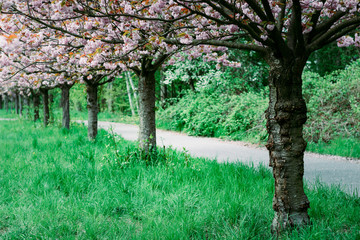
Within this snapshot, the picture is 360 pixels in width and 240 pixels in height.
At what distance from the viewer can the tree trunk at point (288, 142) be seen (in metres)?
2.55

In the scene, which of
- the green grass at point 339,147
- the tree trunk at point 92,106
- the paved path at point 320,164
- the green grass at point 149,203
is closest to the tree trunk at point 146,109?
the paved path at point 320,164

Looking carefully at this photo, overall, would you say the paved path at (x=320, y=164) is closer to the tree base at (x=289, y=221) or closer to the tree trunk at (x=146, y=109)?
the tree trunk at (x=146, y=109)

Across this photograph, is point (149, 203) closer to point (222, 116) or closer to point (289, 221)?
point (289, 221)

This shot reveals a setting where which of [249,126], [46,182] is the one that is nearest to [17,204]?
[46,182]

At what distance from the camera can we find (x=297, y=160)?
256cm

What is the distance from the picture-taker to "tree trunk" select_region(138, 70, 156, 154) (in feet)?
17.9

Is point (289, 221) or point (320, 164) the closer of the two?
point (289, 221)

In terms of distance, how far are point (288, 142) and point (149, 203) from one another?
6.22 feet

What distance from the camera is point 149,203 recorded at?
3582mm

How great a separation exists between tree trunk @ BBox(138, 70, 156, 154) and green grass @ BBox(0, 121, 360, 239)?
16.7 inches

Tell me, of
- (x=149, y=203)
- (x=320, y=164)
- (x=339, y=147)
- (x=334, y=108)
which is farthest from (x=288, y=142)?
(x=334, y=108)

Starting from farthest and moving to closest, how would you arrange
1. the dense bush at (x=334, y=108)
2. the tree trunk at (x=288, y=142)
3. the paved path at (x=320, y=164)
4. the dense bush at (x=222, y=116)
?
the dense bush at (x=222, y=116) < the dense bush at (x=334, y=108) < the paved path at (x=320, y=164) < the tree trunk at (x=288, y=142)

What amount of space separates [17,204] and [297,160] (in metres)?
3.35

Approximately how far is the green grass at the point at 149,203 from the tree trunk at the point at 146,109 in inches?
16.7
